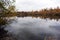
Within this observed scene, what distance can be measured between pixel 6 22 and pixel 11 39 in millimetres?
6342

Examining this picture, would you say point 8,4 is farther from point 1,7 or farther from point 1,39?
point 1,39

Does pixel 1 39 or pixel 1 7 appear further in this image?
pixel 1 7

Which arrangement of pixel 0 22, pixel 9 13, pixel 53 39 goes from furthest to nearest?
pixel 9 13, pixel 0 22, pixel 53 39

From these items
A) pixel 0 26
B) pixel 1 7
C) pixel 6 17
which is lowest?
pixel 0 26

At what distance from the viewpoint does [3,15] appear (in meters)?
20.3

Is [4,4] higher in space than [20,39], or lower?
higher

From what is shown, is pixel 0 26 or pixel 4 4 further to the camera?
pixel 0 26

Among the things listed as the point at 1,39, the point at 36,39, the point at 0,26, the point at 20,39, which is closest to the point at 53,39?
the point at 36,39

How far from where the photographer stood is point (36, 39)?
49.8 feet

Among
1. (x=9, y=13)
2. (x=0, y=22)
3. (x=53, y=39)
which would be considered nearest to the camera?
(x=53, y=39)

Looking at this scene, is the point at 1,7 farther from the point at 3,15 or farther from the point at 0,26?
the point at 0,26

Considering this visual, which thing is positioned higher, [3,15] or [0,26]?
[3,15]

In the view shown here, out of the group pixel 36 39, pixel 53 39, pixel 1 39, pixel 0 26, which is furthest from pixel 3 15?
pixel 53 39

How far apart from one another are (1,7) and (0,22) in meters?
1.98
